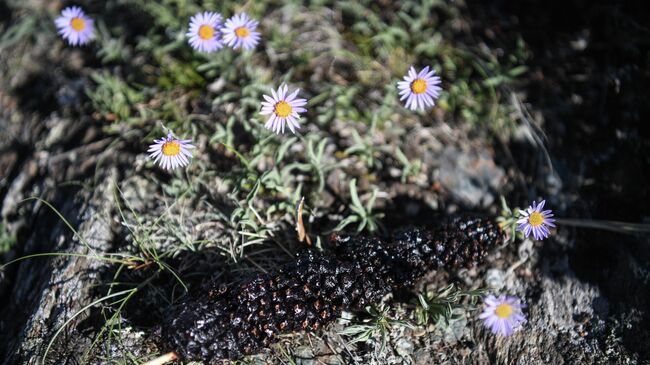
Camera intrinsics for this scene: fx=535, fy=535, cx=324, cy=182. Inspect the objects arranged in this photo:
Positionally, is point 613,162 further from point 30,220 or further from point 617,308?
point 30,220

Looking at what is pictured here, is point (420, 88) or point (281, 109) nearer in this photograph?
point (281, 109)

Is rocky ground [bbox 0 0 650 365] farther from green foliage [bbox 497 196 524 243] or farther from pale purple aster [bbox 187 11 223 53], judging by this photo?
pale purple aster [bbox 187 11 223 53]

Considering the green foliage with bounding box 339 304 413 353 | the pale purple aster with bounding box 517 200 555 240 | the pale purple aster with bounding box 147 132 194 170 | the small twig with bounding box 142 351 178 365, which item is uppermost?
the pale purple aster with bounding box 517 200 555 240

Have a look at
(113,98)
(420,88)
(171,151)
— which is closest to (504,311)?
(420,88)

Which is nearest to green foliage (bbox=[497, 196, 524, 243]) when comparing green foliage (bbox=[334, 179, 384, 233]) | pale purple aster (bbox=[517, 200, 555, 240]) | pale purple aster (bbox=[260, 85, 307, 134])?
pale purple aster (bbox=[517, 200, 555, 240])

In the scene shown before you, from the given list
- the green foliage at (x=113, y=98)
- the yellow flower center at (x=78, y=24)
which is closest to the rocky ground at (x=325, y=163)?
the green foliage at (x=113, y=98)

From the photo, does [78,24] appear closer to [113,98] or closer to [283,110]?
[113,98]

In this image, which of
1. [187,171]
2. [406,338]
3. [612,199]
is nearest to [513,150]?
[612,199]
